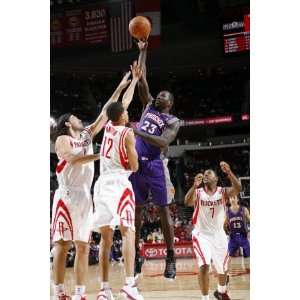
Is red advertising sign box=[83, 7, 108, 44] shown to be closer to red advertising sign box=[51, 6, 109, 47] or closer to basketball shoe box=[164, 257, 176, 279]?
red advertising sign box=[51, 6, 109, 47]

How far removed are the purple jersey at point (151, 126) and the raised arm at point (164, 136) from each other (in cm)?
3

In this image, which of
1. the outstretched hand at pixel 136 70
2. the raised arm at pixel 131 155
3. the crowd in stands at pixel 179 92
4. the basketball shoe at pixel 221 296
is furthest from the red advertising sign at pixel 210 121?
the basketball shoe at pixel 221 296

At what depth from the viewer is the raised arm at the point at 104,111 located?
5754mm

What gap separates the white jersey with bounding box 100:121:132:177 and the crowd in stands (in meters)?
0.19

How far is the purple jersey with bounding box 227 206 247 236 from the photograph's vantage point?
17.7 feet

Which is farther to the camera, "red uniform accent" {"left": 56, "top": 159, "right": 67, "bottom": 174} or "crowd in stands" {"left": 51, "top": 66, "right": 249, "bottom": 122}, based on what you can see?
"red uniform accent" {"left": 56, "top": 159, "right": 67, "bottom": 174}

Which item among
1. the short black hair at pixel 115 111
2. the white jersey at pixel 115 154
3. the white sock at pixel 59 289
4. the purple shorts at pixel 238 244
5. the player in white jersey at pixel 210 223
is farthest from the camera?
the white sock at pixel 59 289

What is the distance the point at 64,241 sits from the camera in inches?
229

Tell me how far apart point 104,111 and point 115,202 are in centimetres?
81

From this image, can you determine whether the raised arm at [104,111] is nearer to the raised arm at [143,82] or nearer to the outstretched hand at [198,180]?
the raised arm at [143,82]

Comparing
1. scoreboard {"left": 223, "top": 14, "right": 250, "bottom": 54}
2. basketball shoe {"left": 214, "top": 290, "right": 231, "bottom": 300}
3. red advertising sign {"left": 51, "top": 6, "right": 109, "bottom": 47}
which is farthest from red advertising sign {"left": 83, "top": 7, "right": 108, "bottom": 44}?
basketball shoe {"left": 214, "top": 290, "right": 231, "bottom": 300}
